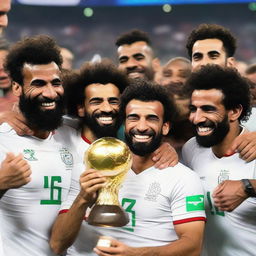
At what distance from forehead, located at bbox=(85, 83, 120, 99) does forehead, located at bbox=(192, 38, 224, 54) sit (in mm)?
1007

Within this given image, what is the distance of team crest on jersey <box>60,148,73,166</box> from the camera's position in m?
3.55

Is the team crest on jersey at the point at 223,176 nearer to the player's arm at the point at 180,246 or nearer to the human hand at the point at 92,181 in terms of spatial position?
the player's arm at the point at 180,246

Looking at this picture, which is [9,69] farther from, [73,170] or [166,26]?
[166,26]

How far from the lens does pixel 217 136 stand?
3.45 metres

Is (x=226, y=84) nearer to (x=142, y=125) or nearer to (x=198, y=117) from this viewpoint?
(x=198, y=117)

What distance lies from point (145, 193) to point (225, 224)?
507 mm

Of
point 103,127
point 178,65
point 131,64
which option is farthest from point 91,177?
point 178,65

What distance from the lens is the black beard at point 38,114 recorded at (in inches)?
136

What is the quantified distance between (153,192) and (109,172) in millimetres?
434

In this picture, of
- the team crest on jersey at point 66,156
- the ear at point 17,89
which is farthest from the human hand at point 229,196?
the ear at point 17,89

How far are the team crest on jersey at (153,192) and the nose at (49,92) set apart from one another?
701 millimetres

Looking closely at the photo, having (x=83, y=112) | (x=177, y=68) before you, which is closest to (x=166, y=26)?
(x=177, y=68)

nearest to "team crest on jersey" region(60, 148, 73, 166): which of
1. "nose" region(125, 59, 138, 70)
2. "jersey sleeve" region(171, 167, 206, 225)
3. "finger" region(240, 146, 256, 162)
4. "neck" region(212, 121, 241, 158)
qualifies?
"jersey sleeve" region(171, 167, 206, 225)

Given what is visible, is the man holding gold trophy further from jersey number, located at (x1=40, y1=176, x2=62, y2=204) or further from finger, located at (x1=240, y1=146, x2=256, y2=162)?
finger, located at (x1=240, y1=146, x2=256, y2=162)
